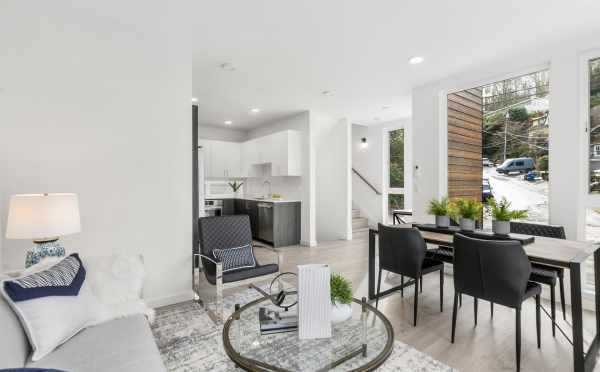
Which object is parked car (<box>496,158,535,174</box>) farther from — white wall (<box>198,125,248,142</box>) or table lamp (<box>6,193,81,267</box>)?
white wall (<box>198,125,248,142</box>)

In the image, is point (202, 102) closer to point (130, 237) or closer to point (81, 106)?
point (81, 106)

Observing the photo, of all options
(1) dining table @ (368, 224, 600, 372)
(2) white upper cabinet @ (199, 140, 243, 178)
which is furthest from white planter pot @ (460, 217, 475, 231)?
(2) white upper cabinet @ (199, 140, 243, 178)

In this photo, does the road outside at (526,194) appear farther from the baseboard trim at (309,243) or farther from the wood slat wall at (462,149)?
the baseboard trim at (309,243)

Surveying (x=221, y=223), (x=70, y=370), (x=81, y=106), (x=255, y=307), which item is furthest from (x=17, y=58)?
(x=255, y=307)

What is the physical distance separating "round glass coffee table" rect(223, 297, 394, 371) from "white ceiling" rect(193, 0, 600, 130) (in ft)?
7.76

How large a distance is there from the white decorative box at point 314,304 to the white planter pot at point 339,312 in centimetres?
7

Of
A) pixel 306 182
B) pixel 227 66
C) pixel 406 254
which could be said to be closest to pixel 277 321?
pixel 406 254

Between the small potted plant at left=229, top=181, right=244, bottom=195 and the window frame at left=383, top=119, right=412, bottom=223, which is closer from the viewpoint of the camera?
the window frame at left=383, top=119, right=412, bottom=223

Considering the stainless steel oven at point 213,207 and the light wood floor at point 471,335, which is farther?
the stainless steel oven at point 213,207

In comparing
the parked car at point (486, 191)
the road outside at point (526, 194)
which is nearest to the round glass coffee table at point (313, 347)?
the road outside at point (526, 194)

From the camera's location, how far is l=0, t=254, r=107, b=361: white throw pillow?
1391 mm

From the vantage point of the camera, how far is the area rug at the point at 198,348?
1.93 metres

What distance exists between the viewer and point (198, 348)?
2.12 meters

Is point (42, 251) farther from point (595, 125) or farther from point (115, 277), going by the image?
point (595, 125)
